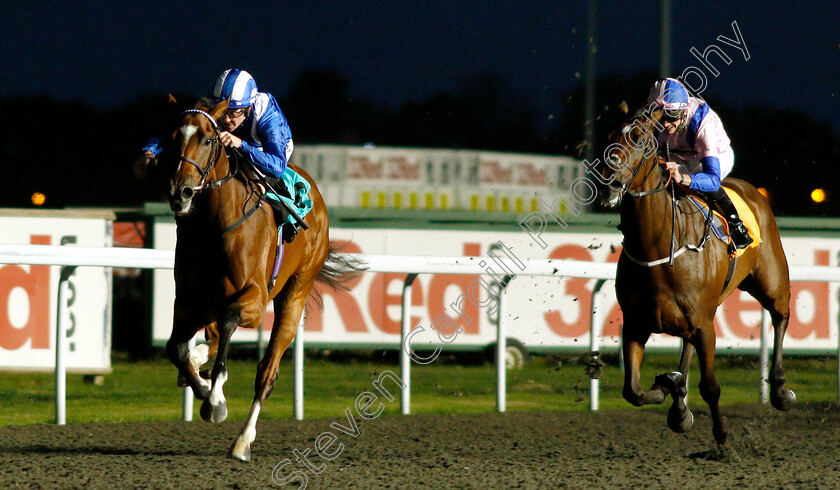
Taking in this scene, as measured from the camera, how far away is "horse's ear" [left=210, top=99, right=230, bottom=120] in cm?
448

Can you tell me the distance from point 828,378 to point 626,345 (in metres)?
5.90

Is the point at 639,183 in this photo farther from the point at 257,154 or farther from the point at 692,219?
the point at 257,154

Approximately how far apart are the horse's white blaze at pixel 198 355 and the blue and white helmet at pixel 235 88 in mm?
1103

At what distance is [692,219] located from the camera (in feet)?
17.1

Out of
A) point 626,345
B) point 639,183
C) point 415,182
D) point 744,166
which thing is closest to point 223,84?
point 639,183

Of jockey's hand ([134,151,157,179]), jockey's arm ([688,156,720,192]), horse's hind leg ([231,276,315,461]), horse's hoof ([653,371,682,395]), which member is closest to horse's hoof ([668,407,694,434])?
horse's hoof ([653,371,682,395])

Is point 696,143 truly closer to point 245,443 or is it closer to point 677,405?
point 677,405

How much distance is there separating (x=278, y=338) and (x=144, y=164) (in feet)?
3.87

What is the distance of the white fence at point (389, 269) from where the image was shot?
18.5 ft

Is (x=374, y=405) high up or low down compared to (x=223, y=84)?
down

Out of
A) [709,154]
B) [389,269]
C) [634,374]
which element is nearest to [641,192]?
[709,154]

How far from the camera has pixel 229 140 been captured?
459 cm

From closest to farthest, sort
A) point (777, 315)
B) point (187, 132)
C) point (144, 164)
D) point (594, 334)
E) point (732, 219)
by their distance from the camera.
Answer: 1. point (187, 132)
2. point (144, 164)
3. point (732, 219)
4. point (777, 315)
5. point (594, 334)

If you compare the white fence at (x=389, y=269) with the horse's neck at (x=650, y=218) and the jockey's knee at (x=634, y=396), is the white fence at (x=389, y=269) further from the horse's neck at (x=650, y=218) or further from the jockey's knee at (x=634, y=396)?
the horse's neck at (x=650, y=218)
